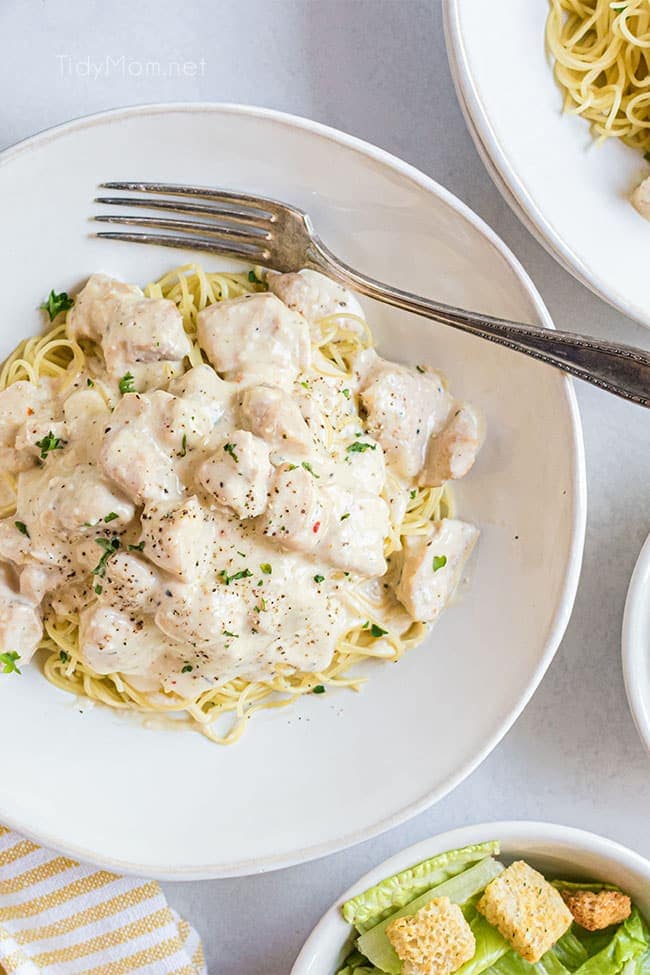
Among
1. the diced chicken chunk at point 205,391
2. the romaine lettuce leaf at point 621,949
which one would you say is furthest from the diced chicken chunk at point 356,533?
the romaine lettuce leaf at point 621,949

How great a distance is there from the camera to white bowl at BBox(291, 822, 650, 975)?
2660 millimetres

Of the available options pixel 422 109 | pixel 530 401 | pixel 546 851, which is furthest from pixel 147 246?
pixel 546 851

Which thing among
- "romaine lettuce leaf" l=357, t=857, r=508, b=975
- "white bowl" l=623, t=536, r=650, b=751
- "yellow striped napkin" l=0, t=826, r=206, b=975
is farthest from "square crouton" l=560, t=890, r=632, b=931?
"yellow striped napkin" l=0, t=826, r=206, b=975

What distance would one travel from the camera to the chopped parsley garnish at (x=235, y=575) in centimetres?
235

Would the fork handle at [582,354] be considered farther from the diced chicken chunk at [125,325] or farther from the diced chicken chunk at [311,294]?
the diced chicken chunk at [125,325]

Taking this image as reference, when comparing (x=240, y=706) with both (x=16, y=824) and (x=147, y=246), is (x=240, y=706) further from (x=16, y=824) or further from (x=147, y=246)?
(x=147, y=246)

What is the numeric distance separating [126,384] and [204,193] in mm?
506

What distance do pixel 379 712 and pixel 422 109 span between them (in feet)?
5.41

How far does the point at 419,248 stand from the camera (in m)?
2.50

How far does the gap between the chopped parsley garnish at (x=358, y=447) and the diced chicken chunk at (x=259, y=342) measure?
222 millimetres

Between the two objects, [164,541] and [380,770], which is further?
[380,770]

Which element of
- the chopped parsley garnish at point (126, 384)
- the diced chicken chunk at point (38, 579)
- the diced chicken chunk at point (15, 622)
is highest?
the chopped parsley garnish at point (126, 384)

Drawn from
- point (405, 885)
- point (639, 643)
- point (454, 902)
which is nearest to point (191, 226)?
point (639, 643)

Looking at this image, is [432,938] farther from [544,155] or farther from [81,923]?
[544,155]
